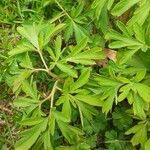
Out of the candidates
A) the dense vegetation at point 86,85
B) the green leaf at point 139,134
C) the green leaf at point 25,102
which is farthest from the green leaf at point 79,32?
the green leaf at point 139,134

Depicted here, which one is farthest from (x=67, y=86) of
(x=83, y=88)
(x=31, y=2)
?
(x=31, y=2)

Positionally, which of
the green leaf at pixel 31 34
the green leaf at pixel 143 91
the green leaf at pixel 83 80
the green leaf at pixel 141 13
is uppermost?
the green leaf at pixel 31 34

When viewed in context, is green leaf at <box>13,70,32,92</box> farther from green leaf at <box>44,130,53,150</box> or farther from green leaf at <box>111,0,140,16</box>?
green leaf at <box>111,0,140,16</box>

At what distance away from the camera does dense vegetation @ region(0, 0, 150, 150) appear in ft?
5.74

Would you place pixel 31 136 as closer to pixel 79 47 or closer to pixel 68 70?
pixel 68 70

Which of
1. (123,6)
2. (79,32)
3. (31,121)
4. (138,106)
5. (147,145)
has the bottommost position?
(147,145)

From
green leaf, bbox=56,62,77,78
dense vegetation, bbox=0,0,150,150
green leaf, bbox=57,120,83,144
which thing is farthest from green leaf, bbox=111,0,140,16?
green leaf, bbox=57,120,83,144

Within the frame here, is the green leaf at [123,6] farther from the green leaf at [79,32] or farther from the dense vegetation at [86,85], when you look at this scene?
the green leaf at [79,32]

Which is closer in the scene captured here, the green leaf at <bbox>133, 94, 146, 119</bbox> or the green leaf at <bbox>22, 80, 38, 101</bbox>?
the green leaf at <bbox>133, 94, 146, 119</bbox>

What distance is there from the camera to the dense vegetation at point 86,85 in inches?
68.8

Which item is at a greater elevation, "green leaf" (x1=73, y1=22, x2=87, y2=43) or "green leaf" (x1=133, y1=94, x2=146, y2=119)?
"green leaf" (x1=73, y1=22, x2=87, y2=43)

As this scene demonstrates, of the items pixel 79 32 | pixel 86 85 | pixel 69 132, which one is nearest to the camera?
pixel 69 132


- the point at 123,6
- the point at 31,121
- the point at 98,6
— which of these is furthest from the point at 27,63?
the point at 123,6

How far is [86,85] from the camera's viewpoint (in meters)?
1.91
